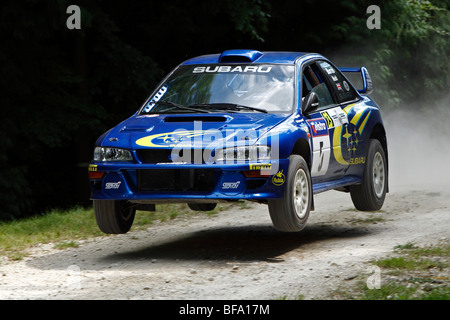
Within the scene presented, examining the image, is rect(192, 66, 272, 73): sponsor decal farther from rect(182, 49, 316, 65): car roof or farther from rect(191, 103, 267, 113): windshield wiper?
rect(191, 103, 267, 113): windshield wiper

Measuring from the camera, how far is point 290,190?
26.8 ft

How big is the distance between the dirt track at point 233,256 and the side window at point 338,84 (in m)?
1.52

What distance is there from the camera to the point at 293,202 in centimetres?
823

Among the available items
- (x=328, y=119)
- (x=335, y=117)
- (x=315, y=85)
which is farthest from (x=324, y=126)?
(x=315, y=85)

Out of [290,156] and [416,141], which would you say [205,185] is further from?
[416,141]

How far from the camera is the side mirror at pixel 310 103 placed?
8914 millimetres

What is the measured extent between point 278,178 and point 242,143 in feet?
1.55

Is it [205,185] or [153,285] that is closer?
[153,285]

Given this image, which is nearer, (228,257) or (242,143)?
(242,143)

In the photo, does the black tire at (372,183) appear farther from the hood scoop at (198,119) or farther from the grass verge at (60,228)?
the hood scoop at (198,119)

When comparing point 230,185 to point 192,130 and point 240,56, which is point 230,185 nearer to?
point 192,130

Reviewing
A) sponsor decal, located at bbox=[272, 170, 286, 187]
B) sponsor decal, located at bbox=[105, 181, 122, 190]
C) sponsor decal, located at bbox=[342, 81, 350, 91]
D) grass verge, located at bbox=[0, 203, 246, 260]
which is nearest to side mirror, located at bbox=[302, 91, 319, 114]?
sponsor decal, located at bbox=[272, 170, 286, 187]
